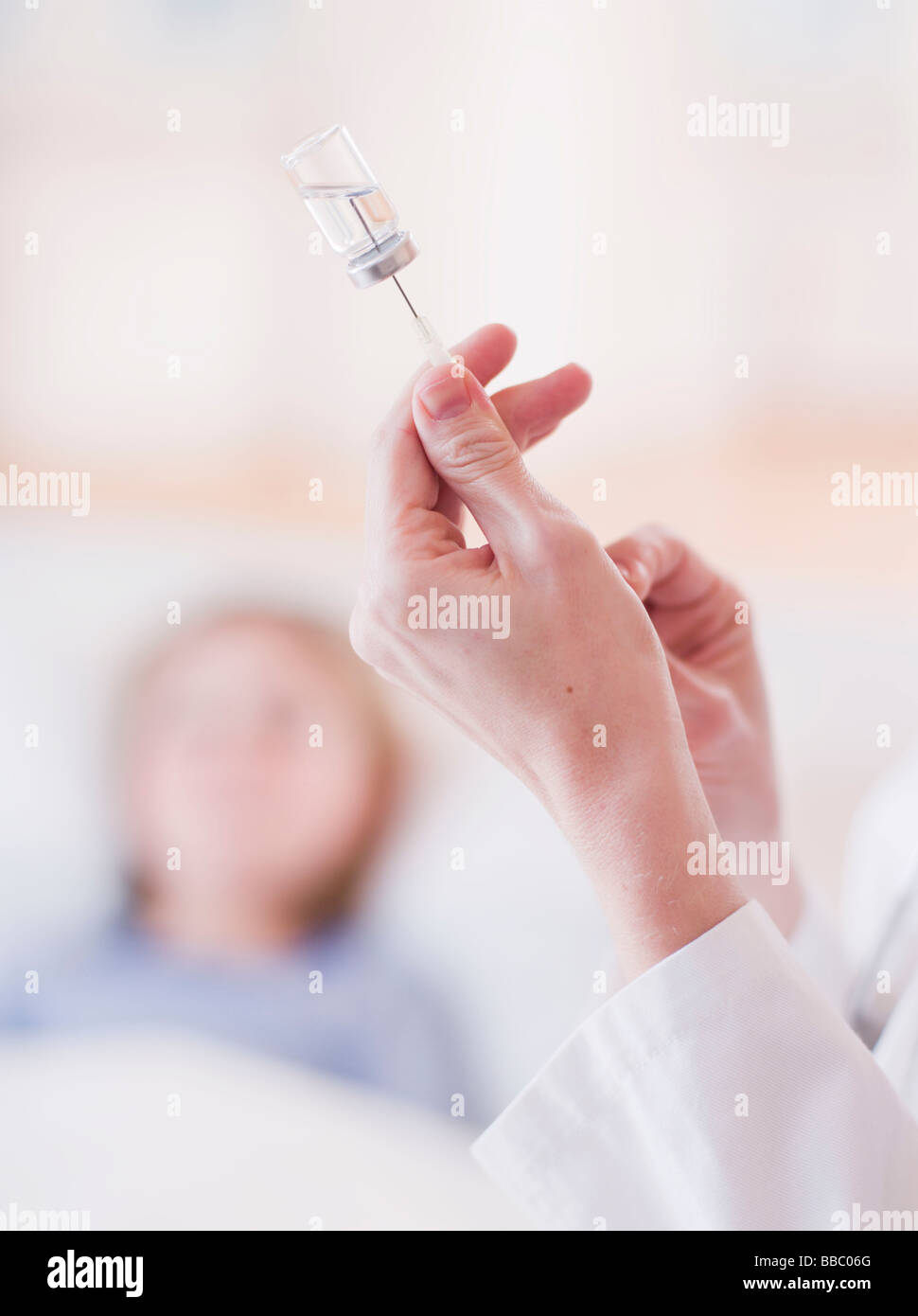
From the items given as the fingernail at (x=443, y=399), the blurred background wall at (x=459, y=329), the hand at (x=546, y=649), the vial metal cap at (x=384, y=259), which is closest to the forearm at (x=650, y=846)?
the hand at (x=546, y=649)

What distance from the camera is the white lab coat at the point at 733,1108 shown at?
1.61 feet

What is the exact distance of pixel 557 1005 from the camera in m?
1.31

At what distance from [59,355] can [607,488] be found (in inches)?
30.7

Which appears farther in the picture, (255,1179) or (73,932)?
(73,932)

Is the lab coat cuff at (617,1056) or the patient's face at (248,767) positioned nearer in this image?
the lab coat cuff at (617,1056)

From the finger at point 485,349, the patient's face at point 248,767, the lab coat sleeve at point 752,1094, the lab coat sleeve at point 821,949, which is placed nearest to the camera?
the lab coat sleeve at point 752,1094

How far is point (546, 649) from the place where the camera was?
0.49 metres

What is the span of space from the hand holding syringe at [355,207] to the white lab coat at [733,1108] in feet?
1.26

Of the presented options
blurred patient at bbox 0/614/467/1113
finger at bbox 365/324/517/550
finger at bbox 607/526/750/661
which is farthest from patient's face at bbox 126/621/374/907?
finger at bbox 365/324/517/550

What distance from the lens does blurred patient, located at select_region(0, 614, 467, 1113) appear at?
4.42 feet

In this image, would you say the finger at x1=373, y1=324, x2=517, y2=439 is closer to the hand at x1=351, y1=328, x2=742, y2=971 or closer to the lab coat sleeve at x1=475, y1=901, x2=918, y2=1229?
the hand at x1=351, y1=328, x2=742, y2=971

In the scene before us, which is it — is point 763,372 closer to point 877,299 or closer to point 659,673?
point 877,299

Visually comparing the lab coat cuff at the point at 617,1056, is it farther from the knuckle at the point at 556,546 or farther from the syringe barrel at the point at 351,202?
the syringe barrel at the point at 351,202

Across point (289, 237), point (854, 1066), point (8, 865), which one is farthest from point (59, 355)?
point (854, 1066)
